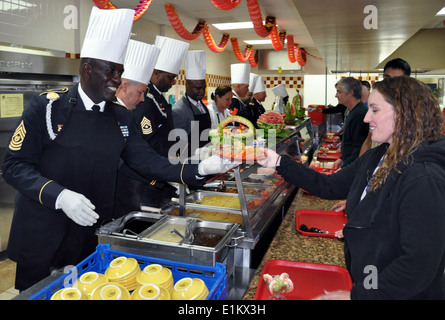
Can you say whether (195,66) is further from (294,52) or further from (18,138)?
(294,52)

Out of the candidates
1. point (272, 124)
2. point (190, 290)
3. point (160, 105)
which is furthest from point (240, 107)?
point (190, 290)

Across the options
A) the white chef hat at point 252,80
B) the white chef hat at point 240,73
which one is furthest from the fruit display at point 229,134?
the white chef hat at point 252,80

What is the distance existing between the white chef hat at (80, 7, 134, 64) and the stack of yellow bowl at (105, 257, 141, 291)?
109 cm

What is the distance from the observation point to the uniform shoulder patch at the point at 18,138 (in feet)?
5.78

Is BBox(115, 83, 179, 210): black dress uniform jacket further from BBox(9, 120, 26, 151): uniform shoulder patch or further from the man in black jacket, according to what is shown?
the man in black jacket

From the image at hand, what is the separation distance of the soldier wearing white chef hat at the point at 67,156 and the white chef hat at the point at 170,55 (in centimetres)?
153

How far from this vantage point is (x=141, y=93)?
290cm

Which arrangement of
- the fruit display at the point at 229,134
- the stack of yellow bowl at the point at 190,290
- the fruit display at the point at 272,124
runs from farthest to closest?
the fruit display at the point at 272,124, the fruit display at the point at 229,134, the stack of yellow bowl at the point at 190,290

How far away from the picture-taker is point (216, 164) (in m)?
2.10

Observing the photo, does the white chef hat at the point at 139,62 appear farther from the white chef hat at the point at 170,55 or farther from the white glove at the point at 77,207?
the white glove at the point at 77,207

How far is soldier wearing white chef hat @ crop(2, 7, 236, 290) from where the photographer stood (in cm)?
178

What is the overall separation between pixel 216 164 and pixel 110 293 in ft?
3.34
